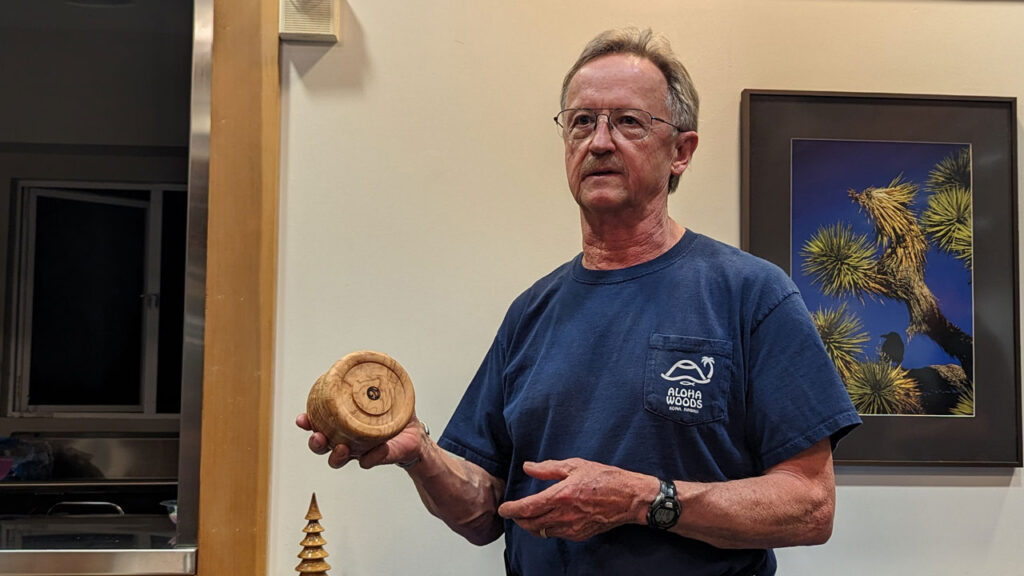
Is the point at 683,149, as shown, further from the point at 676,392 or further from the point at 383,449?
the point at 383,449

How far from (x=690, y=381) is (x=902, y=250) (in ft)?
2.59

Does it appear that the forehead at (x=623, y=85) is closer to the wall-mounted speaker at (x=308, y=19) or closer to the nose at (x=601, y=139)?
the nose at (x=601, y=139)

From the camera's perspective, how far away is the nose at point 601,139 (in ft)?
4.39

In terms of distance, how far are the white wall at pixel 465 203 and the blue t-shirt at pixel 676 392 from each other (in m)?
0.41

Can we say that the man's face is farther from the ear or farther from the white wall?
the white wall

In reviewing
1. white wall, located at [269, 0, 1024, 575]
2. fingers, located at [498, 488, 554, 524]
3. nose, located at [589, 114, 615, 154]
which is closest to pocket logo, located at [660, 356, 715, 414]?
fingers, located at [498, 488, 554, 524]

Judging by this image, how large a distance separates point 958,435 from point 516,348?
94 cm

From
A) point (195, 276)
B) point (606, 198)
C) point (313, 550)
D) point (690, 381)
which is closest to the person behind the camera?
point (690, 381)

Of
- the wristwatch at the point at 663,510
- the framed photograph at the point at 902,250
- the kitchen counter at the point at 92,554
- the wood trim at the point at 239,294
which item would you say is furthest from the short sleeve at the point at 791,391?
the kitchen counter at the point at 92,554

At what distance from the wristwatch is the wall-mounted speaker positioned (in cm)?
110

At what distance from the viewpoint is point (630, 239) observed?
4.57 ft

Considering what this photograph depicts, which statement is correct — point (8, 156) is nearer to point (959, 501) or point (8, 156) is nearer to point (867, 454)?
point (867, 454)

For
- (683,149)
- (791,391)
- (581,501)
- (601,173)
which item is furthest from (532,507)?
(683,149)

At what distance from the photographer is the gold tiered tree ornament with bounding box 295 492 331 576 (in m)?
1.60
